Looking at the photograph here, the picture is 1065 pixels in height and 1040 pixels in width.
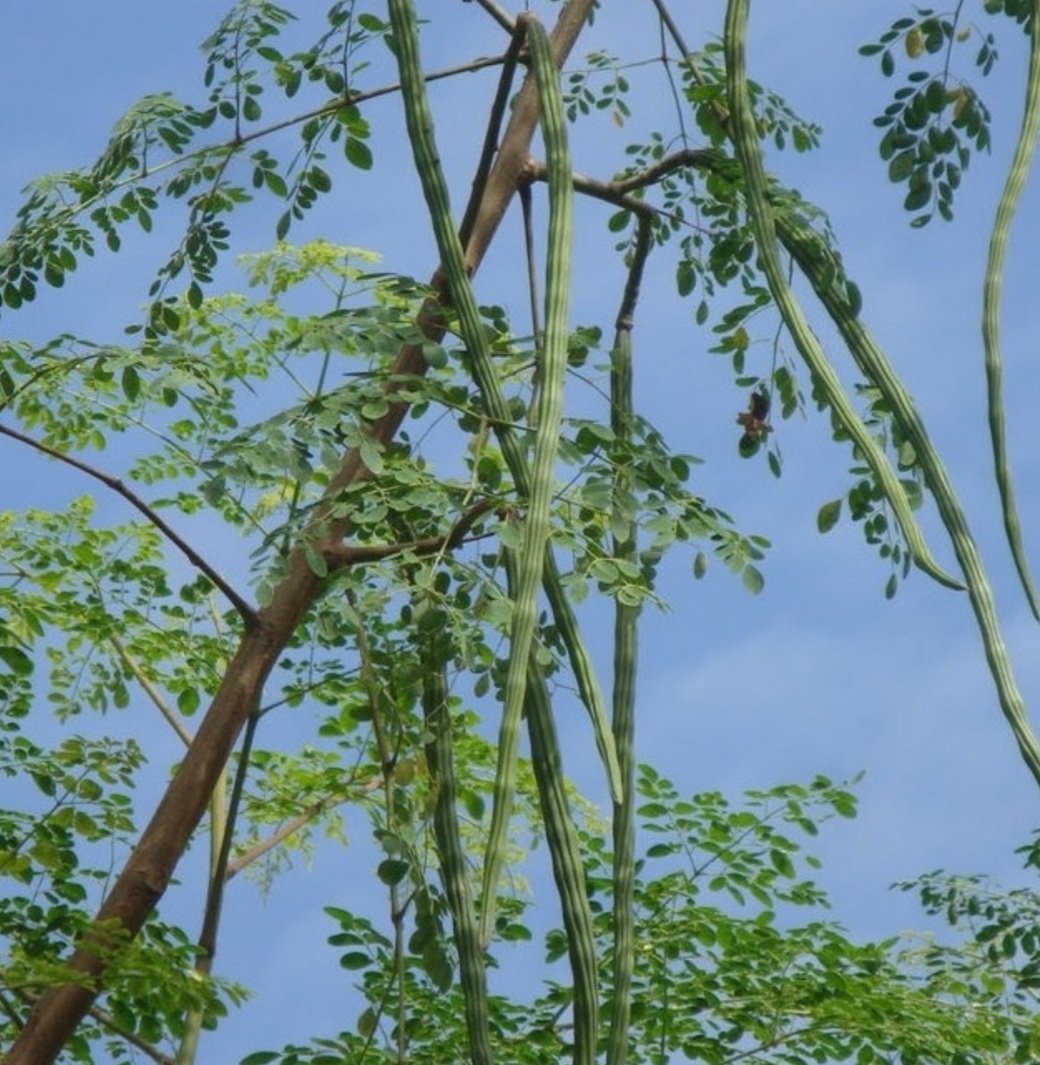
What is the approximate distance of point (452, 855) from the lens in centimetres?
279

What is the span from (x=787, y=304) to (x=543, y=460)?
0.35 m

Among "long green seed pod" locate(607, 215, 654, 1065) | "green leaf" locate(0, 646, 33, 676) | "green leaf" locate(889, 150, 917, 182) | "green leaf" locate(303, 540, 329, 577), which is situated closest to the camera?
"long green seed pod" locate(607, 215, 654, 1065)

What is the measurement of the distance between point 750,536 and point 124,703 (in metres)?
1.71

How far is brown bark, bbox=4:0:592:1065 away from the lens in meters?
3.30

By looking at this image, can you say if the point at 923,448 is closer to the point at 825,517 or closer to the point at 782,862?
the point at 825,517

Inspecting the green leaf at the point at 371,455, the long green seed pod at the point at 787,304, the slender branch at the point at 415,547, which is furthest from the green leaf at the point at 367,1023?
the long green seed pod at the point at 787,304

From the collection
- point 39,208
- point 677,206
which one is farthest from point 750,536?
point 39,208

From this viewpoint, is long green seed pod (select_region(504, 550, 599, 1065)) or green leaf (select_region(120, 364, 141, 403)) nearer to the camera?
long green seed pod (select_region(504, 550, 599, 1065))

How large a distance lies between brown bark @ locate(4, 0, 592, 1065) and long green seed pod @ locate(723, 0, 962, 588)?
797 millimetres

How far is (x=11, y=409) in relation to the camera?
465 centimetres

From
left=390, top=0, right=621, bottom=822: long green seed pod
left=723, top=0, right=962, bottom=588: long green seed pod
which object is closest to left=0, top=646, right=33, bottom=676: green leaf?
left=390, top=0, right=621, bottom=822: long green seed pod

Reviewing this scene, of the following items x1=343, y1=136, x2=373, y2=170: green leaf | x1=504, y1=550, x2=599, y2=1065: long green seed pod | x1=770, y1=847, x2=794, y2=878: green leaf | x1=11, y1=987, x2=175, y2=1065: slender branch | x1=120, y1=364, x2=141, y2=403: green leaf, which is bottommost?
x1=504, y1=550, x2=599, y2=1065: long green seed pod

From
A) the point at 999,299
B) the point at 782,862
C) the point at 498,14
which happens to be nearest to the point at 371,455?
the point at 498,14

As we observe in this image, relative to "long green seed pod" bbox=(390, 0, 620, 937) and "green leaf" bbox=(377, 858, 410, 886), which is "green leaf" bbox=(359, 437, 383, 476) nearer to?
"long green seed pod" bbox=(390, 0, 620, 937)
